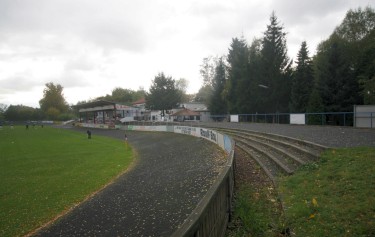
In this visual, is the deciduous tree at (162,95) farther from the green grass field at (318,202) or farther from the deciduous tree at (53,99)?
the deciduous tree at (53,99)

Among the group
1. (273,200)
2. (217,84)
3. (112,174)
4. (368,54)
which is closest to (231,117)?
(217,84)

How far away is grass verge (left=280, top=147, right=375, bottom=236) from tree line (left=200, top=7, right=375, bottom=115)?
2461cm

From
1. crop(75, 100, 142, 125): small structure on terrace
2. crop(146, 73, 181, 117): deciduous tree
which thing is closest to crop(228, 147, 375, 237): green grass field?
crop(75, 100, 142, 125): small structure on terrace

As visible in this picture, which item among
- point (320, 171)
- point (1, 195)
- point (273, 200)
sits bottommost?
point (1, 195)

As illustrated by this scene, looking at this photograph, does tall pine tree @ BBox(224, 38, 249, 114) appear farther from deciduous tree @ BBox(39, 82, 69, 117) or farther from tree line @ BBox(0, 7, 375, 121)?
deciduous tree @ BBox(39, 82, 69, 117)

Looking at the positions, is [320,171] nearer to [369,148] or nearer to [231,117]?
[369,148]

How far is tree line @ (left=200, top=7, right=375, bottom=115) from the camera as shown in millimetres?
33906

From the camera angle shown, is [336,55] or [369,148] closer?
[369,148]

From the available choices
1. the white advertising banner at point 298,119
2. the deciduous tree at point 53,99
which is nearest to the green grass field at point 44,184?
the white advertising banner at point 298,119

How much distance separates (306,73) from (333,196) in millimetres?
37125

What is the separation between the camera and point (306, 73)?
4022cm

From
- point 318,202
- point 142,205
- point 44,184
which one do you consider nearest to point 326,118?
point 142,205

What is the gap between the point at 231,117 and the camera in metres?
46.7

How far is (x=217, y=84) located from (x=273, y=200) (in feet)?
174
